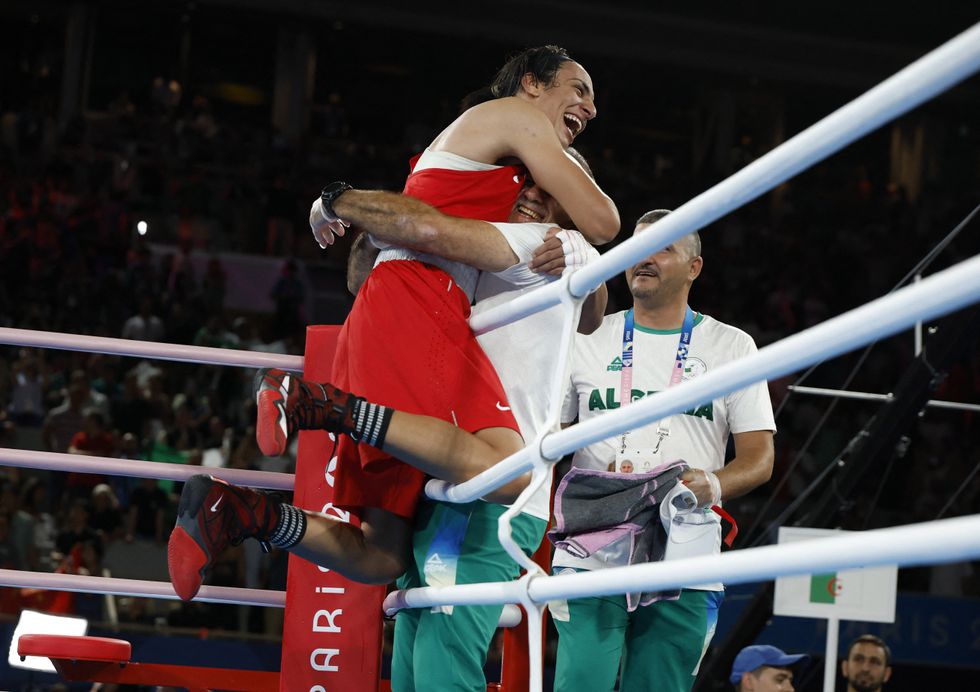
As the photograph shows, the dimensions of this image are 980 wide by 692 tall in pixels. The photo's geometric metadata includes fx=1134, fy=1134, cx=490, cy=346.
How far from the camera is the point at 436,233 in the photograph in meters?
1.88

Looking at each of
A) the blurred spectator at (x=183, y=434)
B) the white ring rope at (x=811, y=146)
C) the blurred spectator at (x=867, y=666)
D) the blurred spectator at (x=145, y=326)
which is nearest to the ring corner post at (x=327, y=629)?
the white ring rope at (x=811, y=146)

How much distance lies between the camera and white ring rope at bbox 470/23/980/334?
0.85 metres

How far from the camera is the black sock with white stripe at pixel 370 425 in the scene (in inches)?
68.5

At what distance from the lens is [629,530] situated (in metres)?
2.13

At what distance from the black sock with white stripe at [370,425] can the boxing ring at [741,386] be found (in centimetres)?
15

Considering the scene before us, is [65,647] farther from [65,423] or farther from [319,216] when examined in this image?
[65,423]

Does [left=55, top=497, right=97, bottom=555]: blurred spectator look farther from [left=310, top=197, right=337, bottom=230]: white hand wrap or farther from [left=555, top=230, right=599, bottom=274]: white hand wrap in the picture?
[left=555, top=230, right=599, bottom=274]: white hand wrap

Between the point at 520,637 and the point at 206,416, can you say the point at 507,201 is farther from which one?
the point at 206,416

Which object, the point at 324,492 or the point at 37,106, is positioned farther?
the point at 37,106

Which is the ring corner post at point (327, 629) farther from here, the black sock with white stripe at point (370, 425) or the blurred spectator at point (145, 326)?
the blurred spectator at point (145, 326)

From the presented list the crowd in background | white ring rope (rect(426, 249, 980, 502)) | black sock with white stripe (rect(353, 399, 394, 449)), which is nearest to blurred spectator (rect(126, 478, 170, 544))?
the crowd in background

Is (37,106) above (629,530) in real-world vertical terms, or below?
above

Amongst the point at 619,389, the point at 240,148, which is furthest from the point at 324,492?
the point at 240,148

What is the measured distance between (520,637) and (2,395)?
6.73 metres
